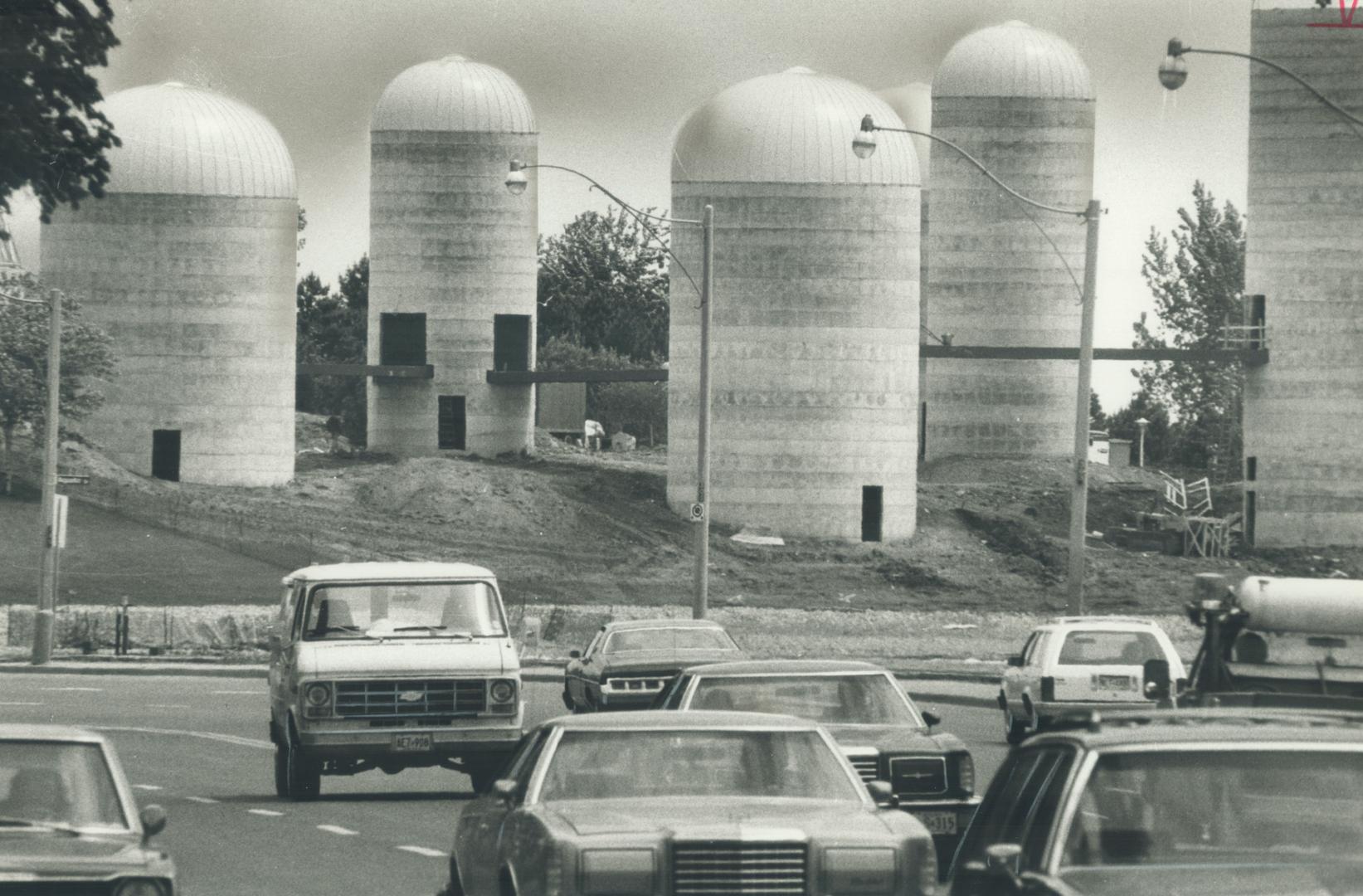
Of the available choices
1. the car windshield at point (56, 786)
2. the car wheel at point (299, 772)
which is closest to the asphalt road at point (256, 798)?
the car wheel at point (299, 772)

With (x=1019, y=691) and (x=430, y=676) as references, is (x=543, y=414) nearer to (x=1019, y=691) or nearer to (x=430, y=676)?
(x=1019, y=691)

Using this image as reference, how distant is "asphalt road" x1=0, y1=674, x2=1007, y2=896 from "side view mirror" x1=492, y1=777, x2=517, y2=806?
3.51m

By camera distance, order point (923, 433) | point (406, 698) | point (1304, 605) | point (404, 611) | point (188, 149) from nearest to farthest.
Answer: point (1304, 605) → point (406, 698) → point (404, 611) → point (188, 149) → point (923, 433)

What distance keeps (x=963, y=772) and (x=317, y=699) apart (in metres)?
6.72

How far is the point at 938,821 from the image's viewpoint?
16.4m

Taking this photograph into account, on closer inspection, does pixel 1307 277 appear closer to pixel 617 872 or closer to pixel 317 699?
pixel 317 699

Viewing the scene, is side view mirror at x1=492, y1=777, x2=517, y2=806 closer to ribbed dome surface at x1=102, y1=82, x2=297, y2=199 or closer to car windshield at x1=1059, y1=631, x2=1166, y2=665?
car windshield at x1=1059, y1=631, x2=1166, y2=665

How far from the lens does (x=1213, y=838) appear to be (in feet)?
29.7

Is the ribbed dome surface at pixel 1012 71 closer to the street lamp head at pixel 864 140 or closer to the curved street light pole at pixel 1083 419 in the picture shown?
the street lamp head at pixel 864 140

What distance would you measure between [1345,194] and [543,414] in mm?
49805

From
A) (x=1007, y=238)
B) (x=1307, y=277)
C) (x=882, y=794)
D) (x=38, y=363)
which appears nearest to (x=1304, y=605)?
(x=882, y=794)

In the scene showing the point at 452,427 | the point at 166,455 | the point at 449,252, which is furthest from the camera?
the point at 452,427

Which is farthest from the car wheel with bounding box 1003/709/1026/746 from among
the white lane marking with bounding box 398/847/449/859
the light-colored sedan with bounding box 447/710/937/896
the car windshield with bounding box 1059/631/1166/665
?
the light-colored sedan with bounding box 447/710/937/896

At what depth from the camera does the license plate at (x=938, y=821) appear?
16.3m
